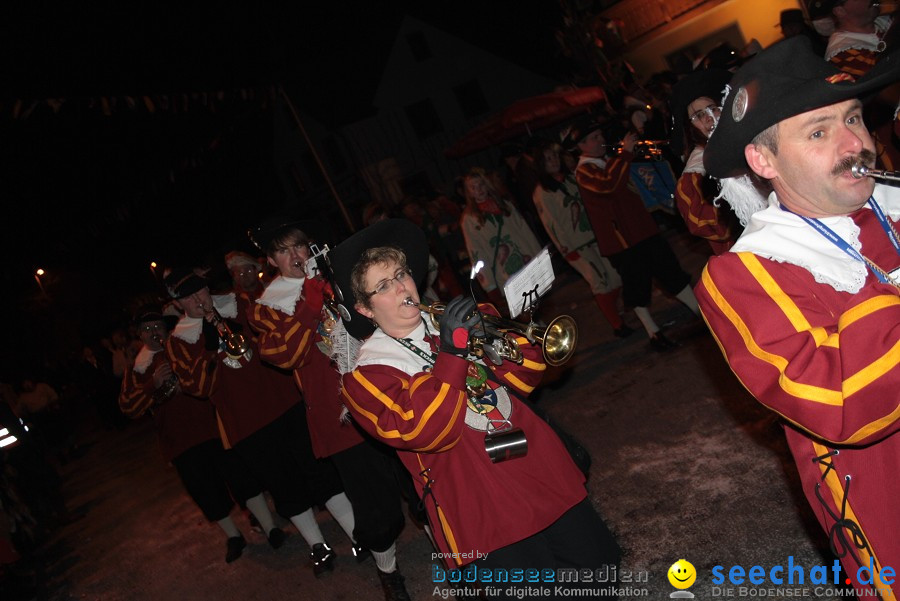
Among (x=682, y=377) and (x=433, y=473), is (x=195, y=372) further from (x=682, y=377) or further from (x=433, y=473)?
(x=682, y=377)

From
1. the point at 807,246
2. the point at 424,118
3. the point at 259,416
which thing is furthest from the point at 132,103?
the point at 424,118

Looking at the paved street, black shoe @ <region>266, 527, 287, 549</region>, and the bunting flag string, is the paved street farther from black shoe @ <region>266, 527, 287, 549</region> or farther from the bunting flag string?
the bunting flag string

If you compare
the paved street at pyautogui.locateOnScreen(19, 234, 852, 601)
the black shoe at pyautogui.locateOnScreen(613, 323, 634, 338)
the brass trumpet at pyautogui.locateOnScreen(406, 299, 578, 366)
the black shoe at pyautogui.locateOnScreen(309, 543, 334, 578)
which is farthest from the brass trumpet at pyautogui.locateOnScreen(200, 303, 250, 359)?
the black shoe at pyautogui.locateOnScreen(613, 323, 634, 338)

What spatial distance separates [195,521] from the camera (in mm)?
8023

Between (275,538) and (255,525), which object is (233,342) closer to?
(275,538)

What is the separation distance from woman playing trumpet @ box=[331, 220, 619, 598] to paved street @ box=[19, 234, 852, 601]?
154mm

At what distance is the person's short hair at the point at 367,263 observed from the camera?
3031 mm

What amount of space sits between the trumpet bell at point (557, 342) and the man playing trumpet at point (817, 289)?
877 mm

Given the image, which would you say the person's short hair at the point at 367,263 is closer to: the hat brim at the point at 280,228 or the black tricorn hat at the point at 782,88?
the black tricorn hat at the point at 782,88

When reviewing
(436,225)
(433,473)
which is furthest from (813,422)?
(436,225)

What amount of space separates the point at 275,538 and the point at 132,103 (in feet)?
21.6

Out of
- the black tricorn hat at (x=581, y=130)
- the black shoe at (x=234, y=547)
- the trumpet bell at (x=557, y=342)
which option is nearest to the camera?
the trumpet bell at (x=557, y=342)

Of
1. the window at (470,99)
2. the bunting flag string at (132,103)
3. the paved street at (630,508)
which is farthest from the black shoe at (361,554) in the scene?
the window at (470,99)

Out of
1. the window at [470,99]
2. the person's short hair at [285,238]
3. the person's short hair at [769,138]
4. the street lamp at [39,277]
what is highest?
the street lamp at [39,277]
